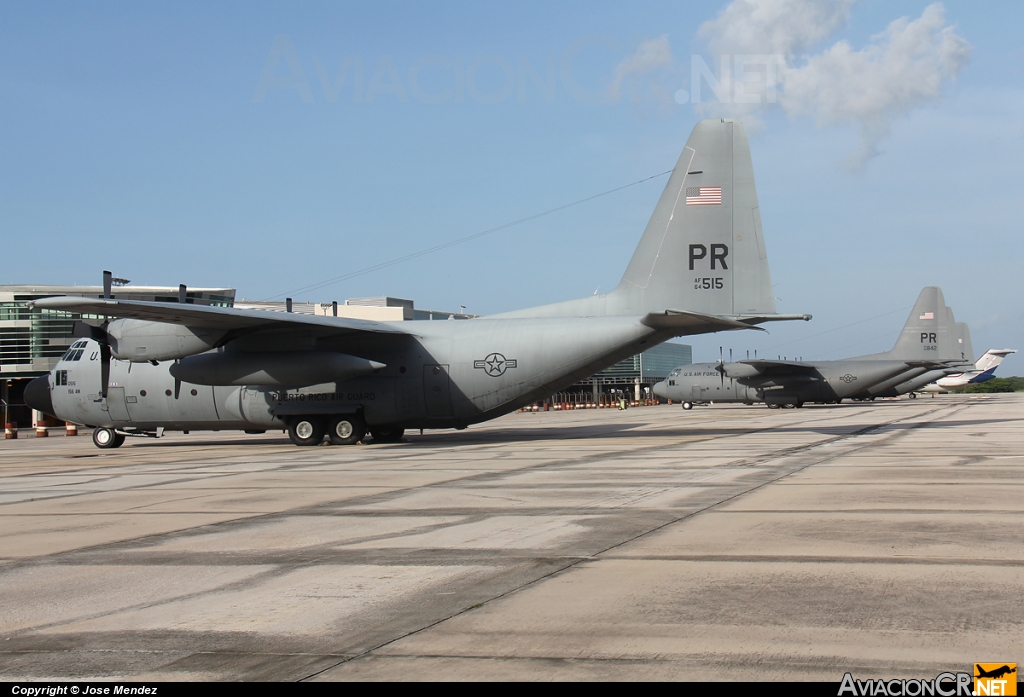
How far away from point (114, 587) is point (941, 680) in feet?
18.1

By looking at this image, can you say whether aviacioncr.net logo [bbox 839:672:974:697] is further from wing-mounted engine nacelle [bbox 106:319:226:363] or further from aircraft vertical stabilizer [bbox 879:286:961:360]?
aircraft vertical stabilizer [bbox 879:286:961:360]

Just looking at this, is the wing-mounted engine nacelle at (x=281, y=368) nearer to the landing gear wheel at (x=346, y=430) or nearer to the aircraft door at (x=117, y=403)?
the landing gear wheel at (x=346, y=430)

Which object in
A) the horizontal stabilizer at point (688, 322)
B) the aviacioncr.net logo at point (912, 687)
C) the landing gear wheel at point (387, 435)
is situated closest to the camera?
the aviacioncr.net logo at point (912, 687)

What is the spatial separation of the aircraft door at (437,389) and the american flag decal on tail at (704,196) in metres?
7.57

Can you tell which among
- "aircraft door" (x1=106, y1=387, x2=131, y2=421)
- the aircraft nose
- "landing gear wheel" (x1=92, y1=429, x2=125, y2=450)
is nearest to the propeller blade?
"aircraft door" (x1=106, y1=387, x2=131, y2=421)

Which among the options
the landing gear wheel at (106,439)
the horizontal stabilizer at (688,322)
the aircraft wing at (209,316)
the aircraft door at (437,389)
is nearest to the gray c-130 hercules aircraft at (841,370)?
the horizontal stabilizer at (688,322)

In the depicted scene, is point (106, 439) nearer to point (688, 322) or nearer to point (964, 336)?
point (688, 322)

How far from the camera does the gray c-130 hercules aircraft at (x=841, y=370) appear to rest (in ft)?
170

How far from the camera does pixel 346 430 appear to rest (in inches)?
918

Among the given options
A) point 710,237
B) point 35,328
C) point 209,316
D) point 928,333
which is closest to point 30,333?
point 35,328

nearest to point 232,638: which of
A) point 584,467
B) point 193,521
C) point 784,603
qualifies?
point 784,603

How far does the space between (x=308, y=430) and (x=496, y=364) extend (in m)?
5.80

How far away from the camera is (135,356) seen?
72.2 feet

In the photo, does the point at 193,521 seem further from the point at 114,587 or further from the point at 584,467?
the point at 584,467
